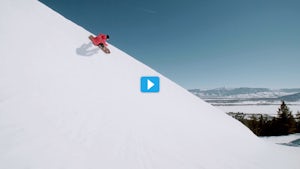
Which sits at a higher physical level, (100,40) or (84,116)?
(100,40)

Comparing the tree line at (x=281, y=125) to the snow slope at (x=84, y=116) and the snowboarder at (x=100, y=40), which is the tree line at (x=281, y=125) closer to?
the snow slope at (x=84, y=116)

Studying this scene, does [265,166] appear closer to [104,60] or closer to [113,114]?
[113,114]

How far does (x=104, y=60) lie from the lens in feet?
33.1

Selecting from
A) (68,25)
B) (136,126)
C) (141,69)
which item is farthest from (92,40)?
(136,126)

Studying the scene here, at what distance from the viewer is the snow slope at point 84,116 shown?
3.93m

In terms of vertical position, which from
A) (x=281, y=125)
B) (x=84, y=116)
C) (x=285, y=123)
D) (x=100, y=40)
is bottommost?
(x=281, y=125)

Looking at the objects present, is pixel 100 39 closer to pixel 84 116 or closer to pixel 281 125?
pixel 84 116

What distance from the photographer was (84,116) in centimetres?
538

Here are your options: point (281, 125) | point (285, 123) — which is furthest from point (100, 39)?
point (285, 123)

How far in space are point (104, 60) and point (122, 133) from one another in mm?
5867

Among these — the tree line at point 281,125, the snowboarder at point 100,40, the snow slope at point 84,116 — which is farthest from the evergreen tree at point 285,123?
the snowboarder at point 100,40

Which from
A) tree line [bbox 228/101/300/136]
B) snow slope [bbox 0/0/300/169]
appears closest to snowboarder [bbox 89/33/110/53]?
snow slope [bbox 0/0/300/169]

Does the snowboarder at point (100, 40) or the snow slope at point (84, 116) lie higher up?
the snowboarder at point (100, 40)

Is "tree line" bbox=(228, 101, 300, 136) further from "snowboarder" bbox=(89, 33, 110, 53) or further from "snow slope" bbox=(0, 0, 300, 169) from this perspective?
"snowboarder" bbox=(89, 33, 110, 53)
